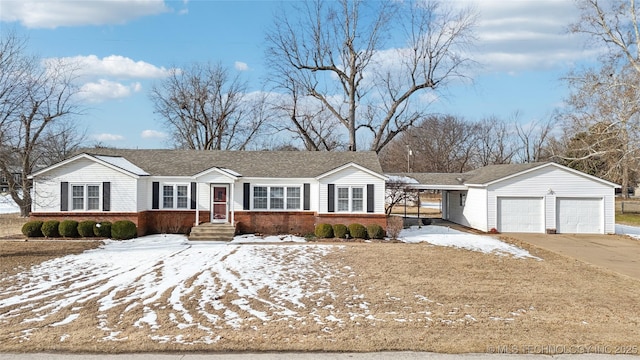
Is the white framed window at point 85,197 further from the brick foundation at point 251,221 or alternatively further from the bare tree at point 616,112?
the bare tree at point 616,112

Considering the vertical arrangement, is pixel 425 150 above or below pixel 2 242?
above

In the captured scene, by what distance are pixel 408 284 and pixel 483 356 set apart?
5.03 metres

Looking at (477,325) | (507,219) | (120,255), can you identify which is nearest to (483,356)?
(477,325)

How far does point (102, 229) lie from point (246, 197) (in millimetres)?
6744

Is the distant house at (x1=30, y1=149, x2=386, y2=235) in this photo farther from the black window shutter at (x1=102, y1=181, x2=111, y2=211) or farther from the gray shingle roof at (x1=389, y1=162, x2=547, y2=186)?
the gray shingle roof at (x1=389, y1=162, x2=547, y2=186)

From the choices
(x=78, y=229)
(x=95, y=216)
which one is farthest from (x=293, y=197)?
(x=78, y=229)

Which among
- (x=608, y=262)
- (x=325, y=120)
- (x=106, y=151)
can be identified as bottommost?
(x=608, y=262)

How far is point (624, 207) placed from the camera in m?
41.2

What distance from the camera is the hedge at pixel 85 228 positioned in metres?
Result: 20.0

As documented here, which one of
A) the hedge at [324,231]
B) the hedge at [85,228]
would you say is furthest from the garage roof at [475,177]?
the hedge at [85,228]

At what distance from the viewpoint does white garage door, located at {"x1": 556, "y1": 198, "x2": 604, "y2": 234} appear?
76.2 feet

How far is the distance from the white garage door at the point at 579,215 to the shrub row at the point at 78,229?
2162 centimetres

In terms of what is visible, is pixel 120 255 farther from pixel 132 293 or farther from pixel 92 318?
pixel 92 318

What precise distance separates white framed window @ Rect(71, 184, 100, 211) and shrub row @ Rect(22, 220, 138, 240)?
0.85m
